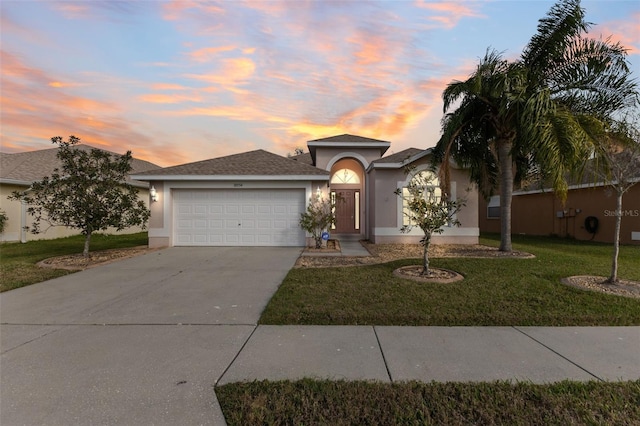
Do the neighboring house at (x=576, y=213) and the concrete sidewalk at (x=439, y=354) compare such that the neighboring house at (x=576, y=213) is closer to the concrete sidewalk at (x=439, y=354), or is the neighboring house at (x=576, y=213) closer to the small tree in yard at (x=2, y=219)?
the concrete sidewalk at (x=439, y=354)

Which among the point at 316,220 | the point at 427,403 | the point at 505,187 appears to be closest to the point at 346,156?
the point at 316,220

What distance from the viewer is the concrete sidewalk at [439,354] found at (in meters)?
2.89

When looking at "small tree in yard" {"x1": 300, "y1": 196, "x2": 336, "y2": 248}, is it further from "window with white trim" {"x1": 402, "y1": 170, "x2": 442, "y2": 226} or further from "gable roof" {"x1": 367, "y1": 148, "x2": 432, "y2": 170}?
"window with white trim" {"x1": 402, "y1": 170, "x2": 442, "y2": 226}

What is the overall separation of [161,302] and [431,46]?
370 inches

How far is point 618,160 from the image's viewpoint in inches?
241

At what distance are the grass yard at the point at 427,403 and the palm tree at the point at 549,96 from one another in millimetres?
6647

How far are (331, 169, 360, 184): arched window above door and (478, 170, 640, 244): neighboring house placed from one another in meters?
6.14

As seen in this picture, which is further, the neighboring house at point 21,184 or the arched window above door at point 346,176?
the arched window above door at point 346,176

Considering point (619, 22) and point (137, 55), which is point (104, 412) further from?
point (619, 22)

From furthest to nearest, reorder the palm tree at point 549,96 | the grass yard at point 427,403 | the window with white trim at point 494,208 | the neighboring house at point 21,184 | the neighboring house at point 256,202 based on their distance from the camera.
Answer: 1. the window with white trim at point 494,208
2. the neighboring house at point 21,184
3. the neighboring house at point 256,202
4. the palm tree at point 549,96
5. the grass yard at point 427,403

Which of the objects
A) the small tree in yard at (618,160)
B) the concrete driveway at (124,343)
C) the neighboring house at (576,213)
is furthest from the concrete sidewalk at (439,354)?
the neighboring house at (576,213)

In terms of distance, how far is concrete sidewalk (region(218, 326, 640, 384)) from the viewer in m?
2.89

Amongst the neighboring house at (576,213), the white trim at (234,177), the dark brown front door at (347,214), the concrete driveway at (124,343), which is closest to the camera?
the concrete driveway at (124,343)

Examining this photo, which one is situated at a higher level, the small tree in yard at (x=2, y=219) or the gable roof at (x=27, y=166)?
the gable roof at (x=27, y=166)
